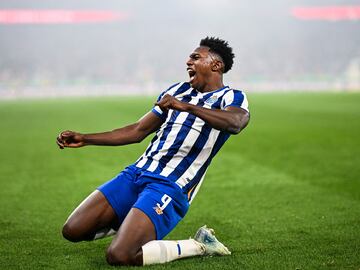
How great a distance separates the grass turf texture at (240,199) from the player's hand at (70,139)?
85cm

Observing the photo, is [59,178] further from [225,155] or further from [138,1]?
[138,1]

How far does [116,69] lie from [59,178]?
45286 mm

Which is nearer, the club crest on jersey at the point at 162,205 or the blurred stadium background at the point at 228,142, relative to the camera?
the club crest on jersey at the point at 162,205

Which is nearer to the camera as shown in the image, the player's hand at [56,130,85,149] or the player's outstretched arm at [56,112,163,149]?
the player's hand at [56,130,85,149]

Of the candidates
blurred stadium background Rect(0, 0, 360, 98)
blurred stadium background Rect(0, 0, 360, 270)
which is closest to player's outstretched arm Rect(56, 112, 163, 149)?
blurred stadium background Rect(0, 0, 360, 270)

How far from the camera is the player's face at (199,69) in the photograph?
519 centimetres

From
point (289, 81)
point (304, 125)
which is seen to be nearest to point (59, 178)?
point (304, 125)

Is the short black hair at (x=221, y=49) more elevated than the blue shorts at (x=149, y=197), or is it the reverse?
the short black hair at (x=221, y=49)

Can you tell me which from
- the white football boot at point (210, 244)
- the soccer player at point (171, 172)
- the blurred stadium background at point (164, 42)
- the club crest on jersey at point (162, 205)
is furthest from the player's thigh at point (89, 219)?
the blurred stadium background at point (164, 42)

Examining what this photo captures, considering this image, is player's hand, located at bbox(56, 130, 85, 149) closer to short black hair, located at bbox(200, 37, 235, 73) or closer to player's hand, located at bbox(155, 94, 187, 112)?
player's hand, located at bbox(155, 94, 187, 112)

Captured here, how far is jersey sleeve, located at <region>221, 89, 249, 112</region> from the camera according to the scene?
4.98m

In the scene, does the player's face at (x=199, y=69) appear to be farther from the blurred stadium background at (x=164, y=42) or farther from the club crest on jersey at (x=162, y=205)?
the blurred stadium background at (x=164, y=42)

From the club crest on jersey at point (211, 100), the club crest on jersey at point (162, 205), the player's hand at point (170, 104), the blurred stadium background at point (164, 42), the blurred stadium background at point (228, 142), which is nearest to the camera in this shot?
the player's hand at point (170, 104)

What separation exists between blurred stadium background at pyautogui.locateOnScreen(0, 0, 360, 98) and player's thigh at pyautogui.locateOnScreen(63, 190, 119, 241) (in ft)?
145
